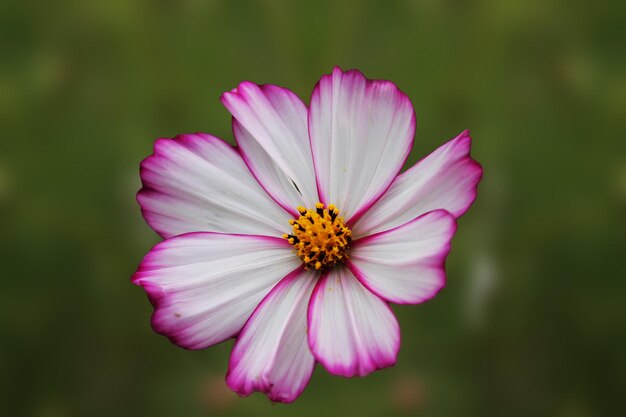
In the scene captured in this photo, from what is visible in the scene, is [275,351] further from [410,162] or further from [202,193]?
[410,162]

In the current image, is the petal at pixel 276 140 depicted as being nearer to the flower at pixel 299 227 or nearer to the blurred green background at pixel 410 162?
the flower at pixel 299 227

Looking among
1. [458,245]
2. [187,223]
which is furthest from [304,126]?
[458,245]

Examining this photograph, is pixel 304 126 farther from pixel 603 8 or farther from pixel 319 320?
pixel 603 8

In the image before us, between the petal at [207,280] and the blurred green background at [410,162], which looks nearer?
the petal at [207,280]

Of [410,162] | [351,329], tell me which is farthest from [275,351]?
[410,162]

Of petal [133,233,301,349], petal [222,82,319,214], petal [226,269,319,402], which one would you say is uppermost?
petal [222,82,319,214]

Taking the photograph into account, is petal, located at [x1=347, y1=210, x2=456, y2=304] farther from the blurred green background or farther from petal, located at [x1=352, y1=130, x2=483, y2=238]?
the blurred green background

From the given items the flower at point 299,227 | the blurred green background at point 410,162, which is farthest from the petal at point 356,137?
the blurred green background at point 410,162

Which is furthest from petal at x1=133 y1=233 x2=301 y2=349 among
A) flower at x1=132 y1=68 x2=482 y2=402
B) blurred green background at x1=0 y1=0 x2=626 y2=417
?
blurred green background at x1=0 y1=0 x2=626 y2=417
